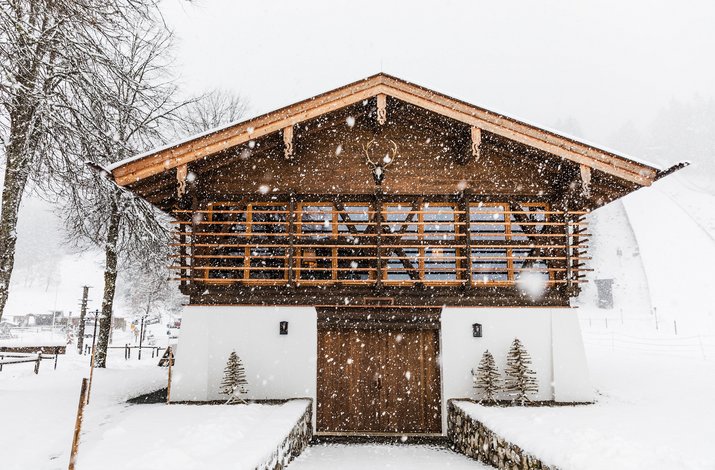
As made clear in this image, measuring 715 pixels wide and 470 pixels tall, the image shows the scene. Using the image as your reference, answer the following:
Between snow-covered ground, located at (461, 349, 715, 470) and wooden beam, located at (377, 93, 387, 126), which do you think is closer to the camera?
snow-covered ground, located at (461, 349, 715, 470)

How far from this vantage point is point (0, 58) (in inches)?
309

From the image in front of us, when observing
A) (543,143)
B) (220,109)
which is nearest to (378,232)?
(543,143)

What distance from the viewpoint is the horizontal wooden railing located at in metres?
10.8

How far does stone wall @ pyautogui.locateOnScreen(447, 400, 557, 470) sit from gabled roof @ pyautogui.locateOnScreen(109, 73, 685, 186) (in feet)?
18.4

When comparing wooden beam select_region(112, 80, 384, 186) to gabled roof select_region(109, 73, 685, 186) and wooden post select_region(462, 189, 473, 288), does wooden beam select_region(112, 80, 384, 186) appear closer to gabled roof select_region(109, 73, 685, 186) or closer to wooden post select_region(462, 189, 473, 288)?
gabled roof select_region(109, 73, 685, 186)

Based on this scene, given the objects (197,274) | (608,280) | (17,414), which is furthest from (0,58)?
(608,280)

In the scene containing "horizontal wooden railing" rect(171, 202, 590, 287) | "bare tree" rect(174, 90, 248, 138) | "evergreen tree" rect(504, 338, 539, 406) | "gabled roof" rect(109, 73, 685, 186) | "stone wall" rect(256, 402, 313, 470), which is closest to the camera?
"stone wall" rect(256, 402, 313, 470)

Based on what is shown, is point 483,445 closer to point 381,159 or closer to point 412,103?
point 381,159

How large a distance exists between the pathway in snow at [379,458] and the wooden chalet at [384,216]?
0.85 metres

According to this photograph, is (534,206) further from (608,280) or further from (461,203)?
(608,280)

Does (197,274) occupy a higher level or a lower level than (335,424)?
higher

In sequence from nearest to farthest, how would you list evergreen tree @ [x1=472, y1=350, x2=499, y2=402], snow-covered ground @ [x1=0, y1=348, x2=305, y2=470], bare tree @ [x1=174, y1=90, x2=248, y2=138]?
snow-covered ground @ [x1=0, y1=348, x2=305, y2=470] → evergreen tree @ [x1=472, y1=350, x2=499, y2=402] → bare tree @ [x1=174, y1=90, x2=248, y2=138]

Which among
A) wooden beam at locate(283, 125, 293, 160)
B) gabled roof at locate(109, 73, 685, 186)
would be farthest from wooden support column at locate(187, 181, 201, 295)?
wooden beam at locate(283, 125, 293, 160)

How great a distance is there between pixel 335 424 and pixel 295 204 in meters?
4.77
